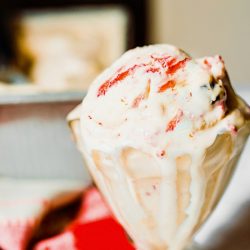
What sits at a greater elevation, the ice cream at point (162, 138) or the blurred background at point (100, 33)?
the ice cream at point (162, 138)

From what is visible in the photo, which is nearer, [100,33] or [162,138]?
[162,138]

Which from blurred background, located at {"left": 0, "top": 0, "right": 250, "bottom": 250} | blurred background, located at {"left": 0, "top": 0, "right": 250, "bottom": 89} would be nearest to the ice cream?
blurred background, located at {"left": 0, "top": 0, "right": 250, "bottom": 250}

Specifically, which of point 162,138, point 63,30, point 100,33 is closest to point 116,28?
point 100,33

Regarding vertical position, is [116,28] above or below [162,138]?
below

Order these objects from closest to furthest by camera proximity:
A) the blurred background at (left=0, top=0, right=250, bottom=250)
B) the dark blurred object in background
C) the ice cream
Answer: the ice cream, the blurred background at (left=0, top=0, right=250, bottom=250), the dark blurred object in background

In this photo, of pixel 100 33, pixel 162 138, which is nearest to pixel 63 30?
pixel 100 33

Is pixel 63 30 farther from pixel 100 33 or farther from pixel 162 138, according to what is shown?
pixel 162 138

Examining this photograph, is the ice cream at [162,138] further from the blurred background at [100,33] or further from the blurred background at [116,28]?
the blurred background at [116,28]

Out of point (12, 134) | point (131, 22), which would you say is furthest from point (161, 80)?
point (131, 22)

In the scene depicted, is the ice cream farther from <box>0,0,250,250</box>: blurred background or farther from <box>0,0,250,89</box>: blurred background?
<box>0,0,250,89</box>: blurred background

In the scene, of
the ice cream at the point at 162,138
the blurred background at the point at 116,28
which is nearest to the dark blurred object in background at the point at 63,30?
the blurred background at the point at 116,28
